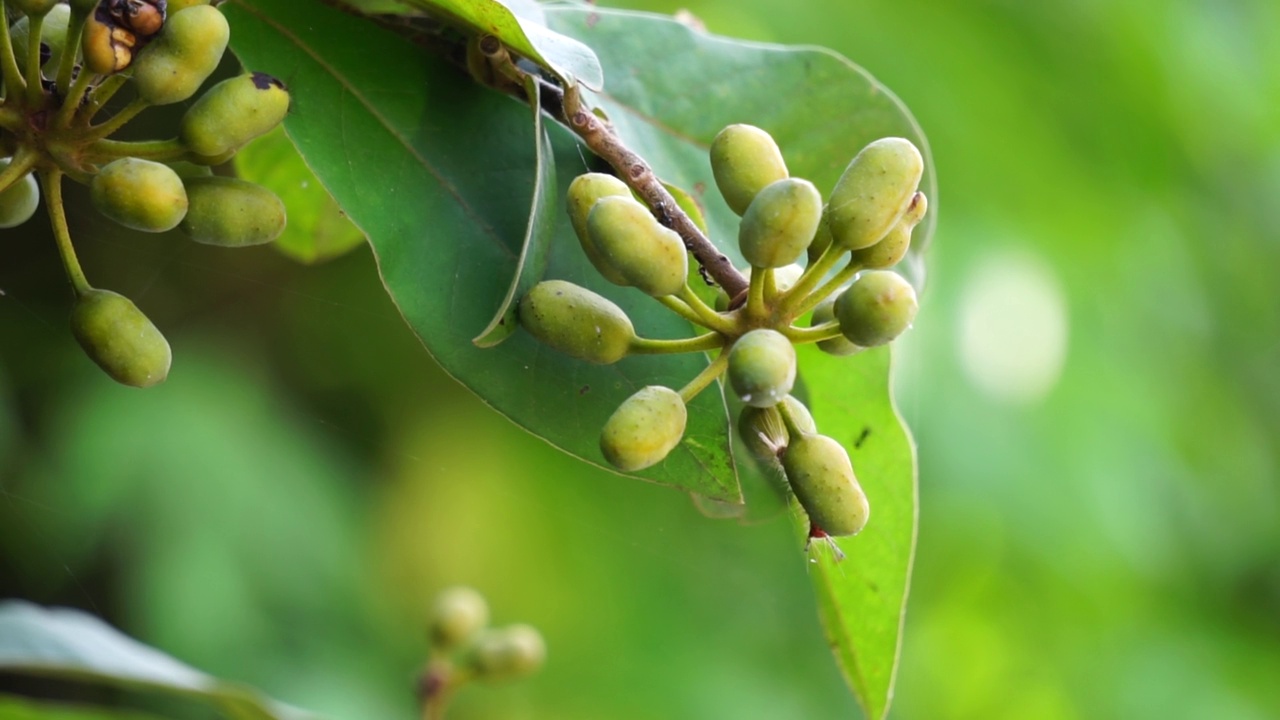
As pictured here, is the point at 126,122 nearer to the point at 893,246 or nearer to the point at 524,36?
the point at 524,36

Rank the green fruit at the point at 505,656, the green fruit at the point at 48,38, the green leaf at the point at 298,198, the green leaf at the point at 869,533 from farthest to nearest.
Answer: the green fruit at the point at 505,656, the green leaf at the point at 298,198, the green leaf at the point at 869,533, the green fruit at the point at 48,38

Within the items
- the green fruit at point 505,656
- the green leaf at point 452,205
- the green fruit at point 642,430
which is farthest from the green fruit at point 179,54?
the green fruit at point 505,656

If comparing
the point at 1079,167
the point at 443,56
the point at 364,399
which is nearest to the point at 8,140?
the point at 443,56

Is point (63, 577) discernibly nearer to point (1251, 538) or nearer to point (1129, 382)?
point (1129, 382)

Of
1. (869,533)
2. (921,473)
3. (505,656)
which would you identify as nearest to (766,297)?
(869,533)

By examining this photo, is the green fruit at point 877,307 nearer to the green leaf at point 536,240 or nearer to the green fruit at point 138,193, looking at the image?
the green leaf at point 536,240

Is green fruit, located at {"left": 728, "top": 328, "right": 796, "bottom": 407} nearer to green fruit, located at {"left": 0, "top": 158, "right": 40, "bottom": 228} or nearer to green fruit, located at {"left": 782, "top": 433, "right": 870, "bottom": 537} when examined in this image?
green fruit, located at {"left": 782, "top": 433, "right": 870, "bottom": 537}
